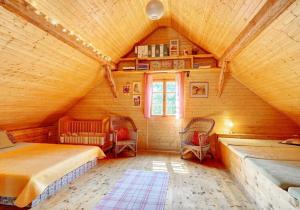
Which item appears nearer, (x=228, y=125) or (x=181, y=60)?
(x=228, y=125)

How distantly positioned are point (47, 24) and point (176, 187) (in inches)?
119

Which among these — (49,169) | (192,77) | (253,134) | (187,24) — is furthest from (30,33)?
(253,134)

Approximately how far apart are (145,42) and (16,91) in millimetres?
3367

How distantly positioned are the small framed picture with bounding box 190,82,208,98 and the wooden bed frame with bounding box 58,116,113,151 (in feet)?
8.16

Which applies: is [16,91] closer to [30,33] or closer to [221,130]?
Answer: [30,33]

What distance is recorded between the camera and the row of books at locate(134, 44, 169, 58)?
205 inches

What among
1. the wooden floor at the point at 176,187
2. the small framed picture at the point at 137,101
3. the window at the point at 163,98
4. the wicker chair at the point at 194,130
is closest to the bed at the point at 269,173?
the wooden floor at the point at 176,187

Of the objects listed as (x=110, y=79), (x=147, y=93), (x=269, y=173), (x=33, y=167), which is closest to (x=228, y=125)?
(x=147, y=93)

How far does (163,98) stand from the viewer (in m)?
5.55

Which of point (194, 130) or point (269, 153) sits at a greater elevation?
point (194, 130)

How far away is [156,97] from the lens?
558 cm

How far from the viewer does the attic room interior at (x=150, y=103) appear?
2393 millimetres

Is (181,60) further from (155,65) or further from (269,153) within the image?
(269,153)

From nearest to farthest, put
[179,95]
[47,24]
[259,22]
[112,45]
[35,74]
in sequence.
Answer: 1. [259,22]
2. [47,24]
3. [35,74]
4. [112,45]
5. [179,95]
